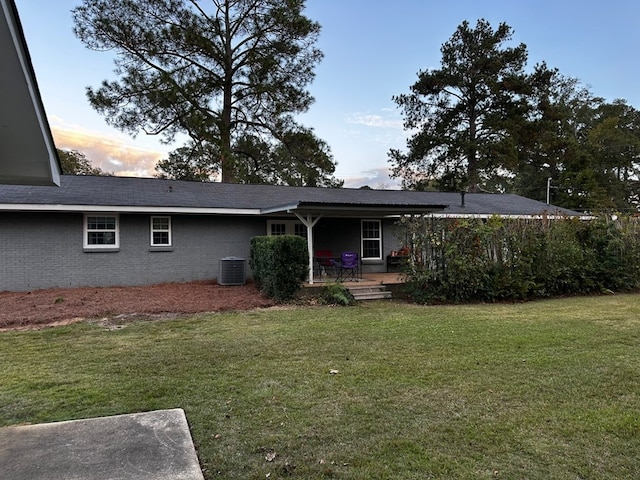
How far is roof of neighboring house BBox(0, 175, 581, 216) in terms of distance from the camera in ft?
35.7

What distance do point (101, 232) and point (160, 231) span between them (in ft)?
5.11

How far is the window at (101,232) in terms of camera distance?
11.8 metres

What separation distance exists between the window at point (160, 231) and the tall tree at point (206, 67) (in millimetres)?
8753

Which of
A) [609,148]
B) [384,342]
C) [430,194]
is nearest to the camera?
[384,342]

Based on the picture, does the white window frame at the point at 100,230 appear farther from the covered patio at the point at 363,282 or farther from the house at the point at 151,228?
the covered patio at the point at 363,282

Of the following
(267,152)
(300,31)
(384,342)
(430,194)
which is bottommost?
(384,342)

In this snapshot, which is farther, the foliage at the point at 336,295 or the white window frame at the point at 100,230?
the white window frame at the point at 100,230

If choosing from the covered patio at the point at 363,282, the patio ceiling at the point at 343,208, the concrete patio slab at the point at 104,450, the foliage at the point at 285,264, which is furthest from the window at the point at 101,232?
the concrete patio slab at the point at 104,450

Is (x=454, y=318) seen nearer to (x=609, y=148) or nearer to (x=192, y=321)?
(x=192, y=321)

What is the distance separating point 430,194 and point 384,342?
13928 mm

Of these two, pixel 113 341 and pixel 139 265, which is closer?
pixel 113 341

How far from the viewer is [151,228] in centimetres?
1238

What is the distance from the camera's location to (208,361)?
5.09 m

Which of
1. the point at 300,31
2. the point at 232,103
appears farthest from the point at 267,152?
the point at 300,31
